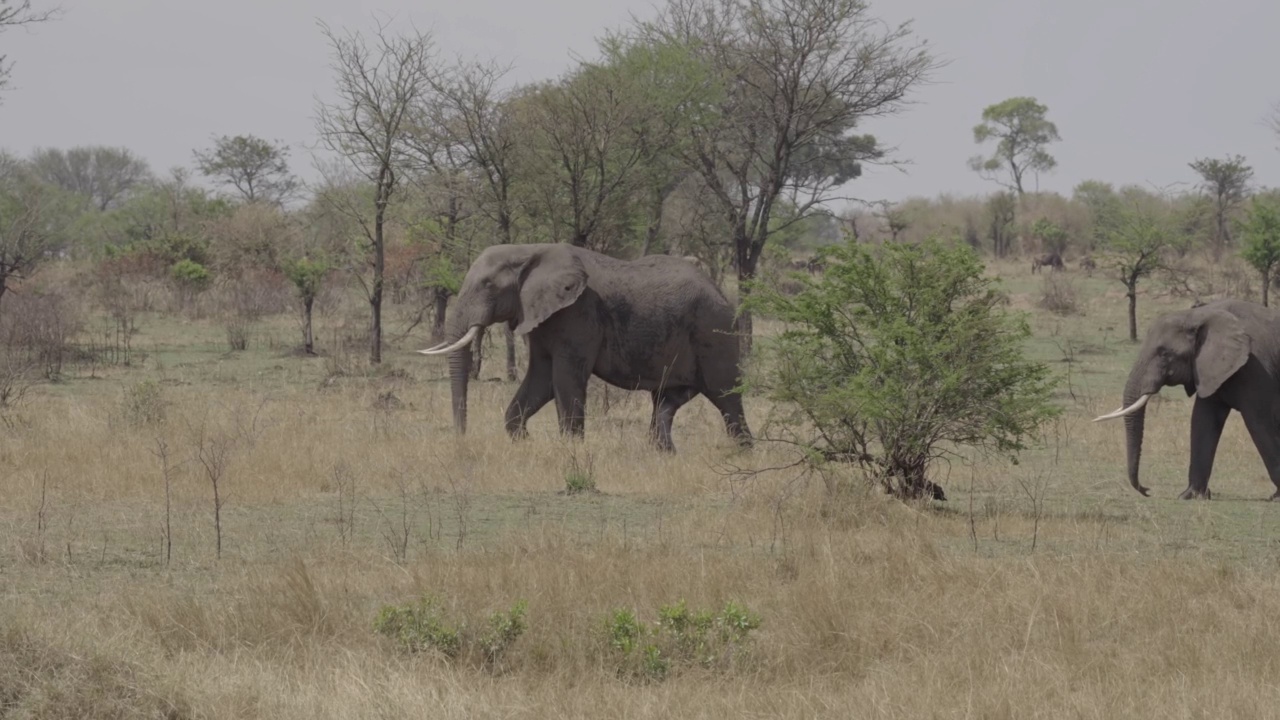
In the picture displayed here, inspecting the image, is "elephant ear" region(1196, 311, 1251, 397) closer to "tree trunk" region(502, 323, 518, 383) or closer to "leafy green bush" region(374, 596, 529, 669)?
"leafy green bush" region(374, 596, 529, 669)

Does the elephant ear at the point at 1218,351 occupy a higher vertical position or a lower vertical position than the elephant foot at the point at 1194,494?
higher

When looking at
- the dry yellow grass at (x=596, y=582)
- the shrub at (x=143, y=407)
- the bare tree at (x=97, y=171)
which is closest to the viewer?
the dry yellow grass at (x=596, y=582)

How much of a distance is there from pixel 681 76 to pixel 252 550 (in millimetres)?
17459

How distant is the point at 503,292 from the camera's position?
15016mm

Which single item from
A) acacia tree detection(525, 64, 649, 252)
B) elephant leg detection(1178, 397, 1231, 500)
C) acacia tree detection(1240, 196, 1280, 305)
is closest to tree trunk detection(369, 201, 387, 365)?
acacia tree detection(525, 64, 649, 252)

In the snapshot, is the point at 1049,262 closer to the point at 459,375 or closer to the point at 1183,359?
the point at 1183,359

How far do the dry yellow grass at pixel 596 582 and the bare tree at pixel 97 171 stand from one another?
81761 mm

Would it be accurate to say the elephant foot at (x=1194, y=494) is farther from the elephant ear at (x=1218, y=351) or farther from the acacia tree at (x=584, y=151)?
the acacia tree at (x=584, y=151)

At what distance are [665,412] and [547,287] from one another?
5.68ft

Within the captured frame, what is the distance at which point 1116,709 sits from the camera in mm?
6434

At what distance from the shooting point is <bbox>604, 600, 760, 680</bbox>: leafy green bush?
721cm

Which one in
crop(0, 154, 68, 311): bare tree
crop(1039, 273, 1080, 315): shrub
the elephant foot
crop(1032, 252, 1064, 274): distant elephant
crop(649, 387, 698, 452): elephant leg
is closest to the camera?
the elephant foot

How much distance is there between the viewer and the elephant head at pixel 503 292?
14781 millimetres

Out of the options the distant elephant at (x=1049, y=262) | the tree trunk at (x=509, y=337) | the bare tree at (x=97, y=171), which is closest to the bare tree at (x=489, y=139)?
the tree trunk at (x=509, y=337)
